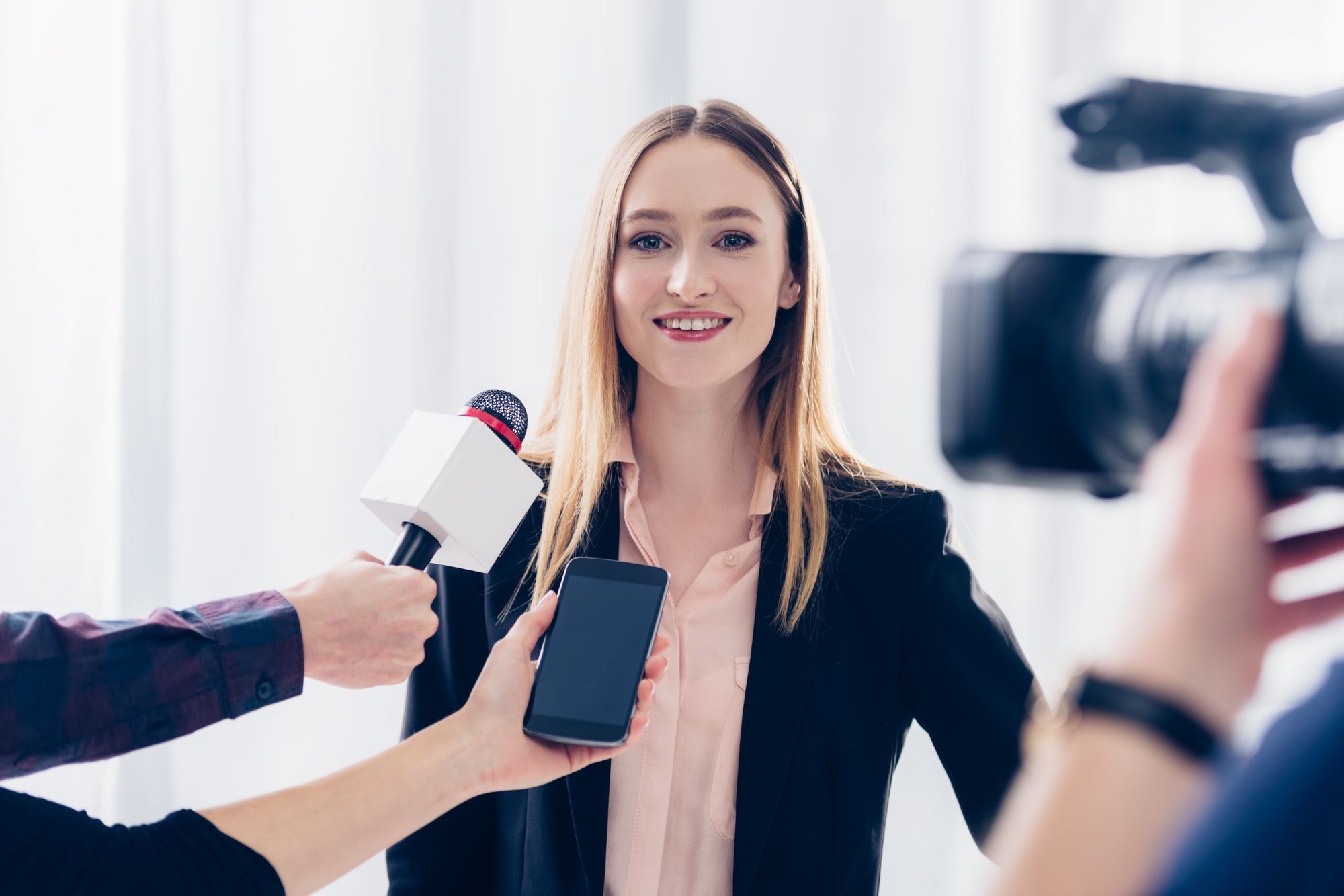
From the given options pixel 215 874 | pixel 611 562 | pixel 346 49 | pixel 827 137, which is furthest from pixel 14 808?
pixel 827 137

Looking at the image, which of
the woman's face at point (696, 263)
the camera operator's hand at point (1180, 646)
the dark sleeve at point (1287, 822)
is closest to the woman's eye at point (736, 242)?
the woman's face at point (696, 263)

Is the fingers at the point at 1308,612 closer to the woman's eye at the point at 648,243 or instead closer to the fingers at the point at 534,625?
the fingers at the point at 534,625

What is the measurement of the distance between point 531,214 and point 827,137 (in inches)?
18.0

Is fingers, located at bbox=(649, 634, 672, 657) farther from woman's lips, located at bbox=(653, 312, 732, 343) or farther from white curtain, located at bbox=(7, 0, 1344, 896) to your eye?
white curtain, located at bbox=(7, 0, 1344, 896)

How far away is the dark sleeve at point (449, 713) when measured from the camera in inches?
41.1

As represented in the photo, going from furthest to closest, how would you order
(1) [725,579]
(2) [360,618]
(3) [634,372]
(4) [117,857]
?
(3) [634,372] < (1) [725,579] < (2) [360,618] < (4) [117,857]

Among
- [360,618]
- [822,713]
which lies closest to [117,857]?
[360,618]

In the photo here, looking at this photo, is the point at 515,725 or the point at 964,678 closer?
the point at 515,725

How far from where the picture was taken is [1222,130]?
0.46 meters

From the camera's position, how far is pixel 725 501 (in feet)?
3.79

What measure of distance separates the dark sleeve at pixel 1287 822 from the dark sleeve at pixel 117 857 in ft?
2.10

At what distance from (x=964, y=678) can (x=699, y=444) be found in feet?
1.29

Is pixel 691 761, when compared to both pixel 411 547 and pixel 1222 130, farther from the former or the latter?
pixel 1222 130

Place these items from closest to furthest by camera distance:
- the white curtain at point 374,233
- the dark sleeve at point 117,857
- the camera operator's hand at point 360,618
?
the dark sleeve at point 117,857 < the camera operator's hand at point 360,618 < the white curtain at point 374,233
